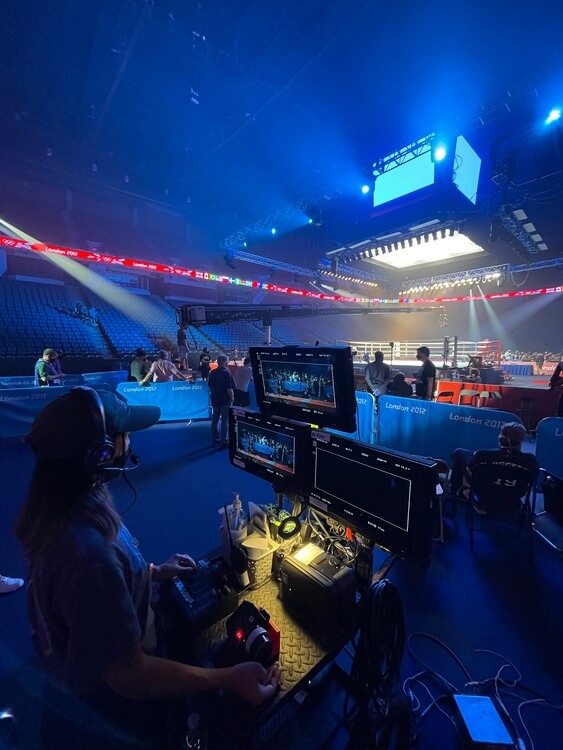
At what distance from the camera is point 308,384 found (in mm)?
1624

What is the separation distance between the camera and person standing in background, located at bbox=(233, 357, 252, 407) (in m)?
6.94

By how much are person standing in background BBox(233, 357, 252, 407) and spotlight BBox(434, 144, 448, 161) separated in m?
5.58

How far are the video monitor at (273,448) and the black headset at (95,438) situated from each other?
3.09 feet

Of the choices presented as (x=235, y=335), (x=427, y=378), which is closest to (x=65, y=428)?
(x=427, y=378)

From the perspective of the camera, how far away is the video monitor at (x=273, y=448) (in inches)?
63.7

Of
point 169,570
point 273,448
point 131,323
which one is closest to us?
point 169,570

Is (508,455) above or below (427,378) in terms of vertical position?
below

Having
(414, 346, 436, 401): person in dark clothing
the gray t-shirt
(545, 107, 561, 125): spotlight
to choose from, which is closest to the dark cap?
the gray t-shirt

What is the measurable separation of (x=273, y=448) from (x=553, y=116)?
23.6 feet

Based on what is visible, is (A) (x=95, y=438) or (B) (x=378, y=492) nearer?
(A) (x=95, y=438)

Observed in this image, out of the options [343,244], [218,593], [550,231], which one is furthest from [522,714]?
[550,231]

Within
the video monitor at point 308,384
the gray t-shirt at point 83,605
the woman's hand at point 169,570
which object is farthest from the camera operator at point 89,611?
the video monitor at point 308,384

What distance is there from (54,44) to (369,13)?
4.81 metres

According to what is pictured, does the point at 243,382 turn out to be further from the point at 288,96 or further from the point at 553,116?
the point at 553,116
